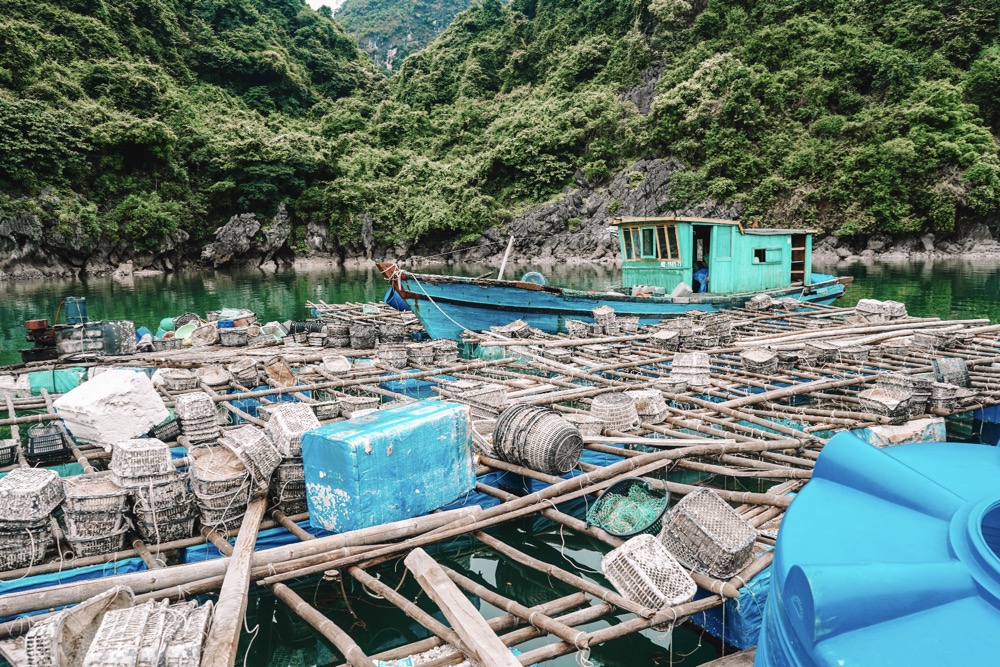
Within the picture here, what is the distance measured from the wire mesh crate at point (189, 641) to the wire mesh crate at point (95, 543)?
5.03 feet

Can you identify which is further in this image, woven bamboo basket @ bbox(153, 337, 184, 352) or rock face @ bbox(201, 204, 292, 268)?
rock face @ bbox(201, 204, 292, 268)

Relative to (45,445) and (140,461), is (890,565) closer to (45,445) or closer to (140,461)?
(140,461)

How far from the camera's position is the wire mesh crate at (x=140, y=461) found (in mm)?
3867

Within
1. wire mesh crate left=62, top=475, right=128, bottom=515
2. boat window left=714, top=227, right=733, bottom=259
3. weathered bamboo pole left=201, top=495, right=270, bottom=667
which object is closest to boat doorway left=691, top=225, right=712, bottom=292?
boat window left=714, top=227, right=733, bottom=259

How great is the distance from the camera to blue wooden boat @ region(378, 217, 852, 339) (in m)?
13.1

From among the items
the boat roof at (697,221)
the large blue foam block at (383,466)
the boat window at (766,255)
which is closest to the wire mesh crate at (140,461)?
the large blue foam block at (383,466)

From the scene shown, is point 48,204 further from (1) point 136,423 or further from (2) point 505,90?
(2) point 505,90

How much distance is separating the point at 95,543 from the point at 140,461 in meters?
0.58

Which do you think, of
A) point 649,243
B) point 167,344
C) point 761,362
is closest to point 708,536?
point 761,362

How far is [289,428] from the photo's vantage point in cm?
457

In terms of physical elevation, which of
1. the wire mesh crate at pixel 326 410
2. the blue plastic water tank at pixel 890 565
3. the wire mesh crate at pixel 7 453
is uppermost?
the blue plastic water tank at pixel 890 565

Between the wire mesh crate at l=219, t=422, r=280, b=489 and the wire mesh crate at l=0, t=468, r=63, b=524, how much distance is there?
109 centimetres

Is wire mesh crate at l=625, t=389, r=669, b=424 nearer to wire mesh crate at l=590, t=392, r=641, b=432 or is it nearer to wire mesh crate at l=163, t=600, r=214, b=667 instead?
wire mesh crate at l=590, t=392, r=641, b=432

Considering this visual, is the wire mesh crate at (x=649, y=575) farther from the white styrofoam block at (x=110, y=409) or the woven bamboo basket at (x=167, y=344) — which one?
the woven bamboo basket at (x=167, y=344)
